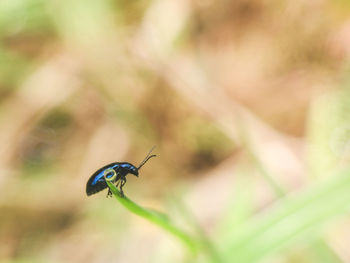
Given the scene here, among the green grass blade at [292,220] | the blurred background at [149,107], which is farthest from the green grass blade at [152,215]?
the blurred background at [149,107]

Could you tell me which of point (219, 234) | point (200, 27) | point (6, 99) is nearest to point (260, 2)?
point (200, 27)

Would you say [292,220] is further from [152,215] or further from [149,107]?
[149,107]

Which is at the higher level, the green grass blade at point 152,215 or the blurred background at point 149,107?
the blurred background at point 149,107

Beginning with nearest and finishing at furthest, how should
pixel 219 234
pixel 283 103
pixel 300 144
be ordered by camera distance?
pixel 219 234
pixel 300 144
pixel 283 103

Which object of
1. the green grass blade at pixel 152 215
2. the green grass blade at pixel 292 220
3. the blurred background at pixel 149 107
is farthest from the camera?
the blurred background at pixel 149 107

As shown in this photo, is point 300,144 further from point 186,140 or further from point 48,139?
point 48,139

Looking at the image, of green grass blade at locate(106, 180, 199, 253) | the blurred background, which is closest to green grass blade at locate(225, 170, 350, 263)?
green grass blade at locate(106, 180, 199, 253)

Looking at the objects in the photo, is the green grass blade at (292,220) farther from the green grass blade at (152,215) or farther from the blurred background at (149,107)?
the blurred background at (149,107)

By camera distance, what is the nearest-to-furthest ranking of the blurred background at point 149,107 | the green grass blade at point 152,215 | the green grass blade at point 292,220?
the green grass blade at point 152,215
the green grass blade at point 292,220
the blurred background at point 149,107
